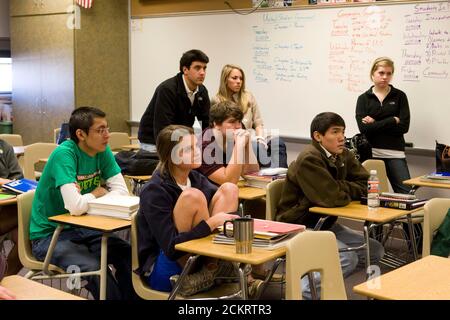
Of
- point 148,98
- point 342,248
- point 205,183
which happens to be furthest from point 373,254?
point 148,98

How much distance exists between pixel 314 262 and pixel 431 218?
1.01m

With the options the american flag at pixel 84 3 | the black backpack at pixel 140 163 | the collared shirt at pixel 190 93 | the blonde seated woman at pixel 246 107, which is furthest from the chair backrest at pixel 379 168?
the american flag at pixel 84 3

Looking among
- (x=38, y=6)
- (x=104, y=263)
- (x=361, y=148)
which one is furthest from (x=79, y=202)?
(x=38, y=6)

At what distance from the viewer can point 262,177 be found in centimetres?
461

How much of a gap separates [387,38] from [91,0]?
3.69 m

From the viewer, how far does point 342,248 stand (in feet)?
12.7

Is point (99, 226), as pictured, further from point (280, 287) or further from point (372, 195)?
point (372, 195)

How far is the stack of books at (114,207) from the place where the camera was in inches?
135

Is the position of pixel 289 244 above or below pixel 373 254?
above

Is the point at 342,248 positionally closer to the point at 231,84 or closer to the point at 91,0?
the point at 231,84

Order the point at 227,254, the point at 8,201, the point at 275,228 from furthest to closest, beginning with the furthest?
the point at 8,201, the point at 275,228, the point at 227,254

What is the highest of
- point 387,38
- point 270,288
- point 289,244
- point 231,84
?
point 387,38

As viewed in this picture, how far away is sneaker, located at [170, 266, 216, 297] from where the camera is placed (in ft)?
9.92
